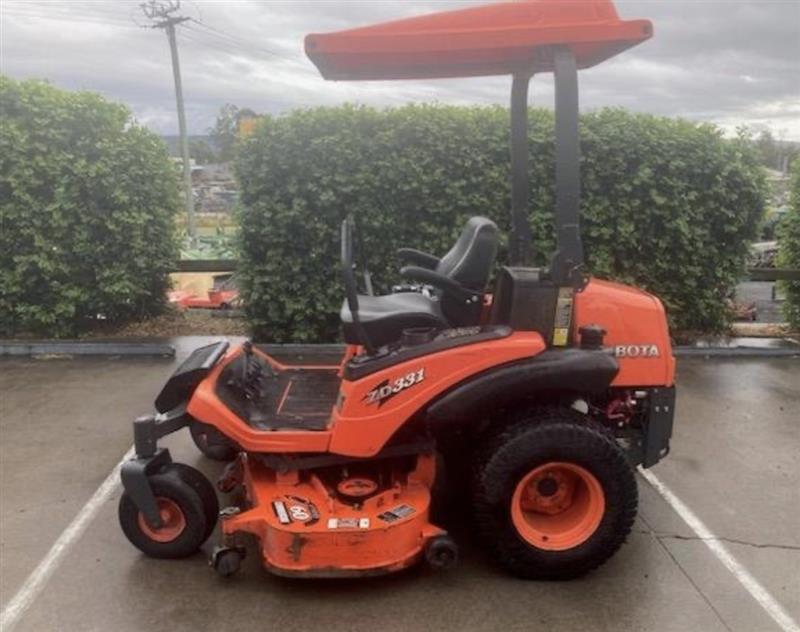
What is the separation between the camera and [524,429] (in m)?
3.15

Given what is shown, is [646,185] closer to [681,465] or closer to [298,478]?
[681,465]

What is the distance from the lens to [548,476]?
3268mm

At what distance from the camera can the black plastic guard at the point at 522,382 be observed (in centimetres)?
311

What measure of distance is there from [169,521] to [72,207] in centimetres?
455

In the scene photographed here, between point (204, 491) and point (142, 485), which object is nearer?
point (142, 485)

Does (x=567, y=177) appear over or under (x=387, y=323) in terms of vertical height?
over

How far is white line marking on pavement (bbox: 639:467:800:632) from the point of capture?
9.80ft

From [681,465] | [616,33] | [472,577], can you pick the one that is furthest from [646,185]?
[472,577]

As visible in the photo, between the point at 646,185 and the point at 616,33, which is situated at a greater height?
the point at 616,33

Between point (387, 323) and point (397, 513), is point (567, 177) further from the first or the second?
point (397, 513)

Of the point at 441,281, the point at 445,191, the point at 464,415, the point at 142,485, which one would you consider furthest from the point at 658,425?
the point at 445,191

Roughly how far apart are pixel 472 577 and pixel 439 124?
4473mm

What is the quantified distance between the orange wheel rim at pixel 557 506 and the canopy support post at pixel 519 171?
1.21 metres

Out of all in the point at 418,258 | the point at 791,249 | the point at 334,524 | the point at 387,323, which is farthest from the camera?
the point at 791,249
